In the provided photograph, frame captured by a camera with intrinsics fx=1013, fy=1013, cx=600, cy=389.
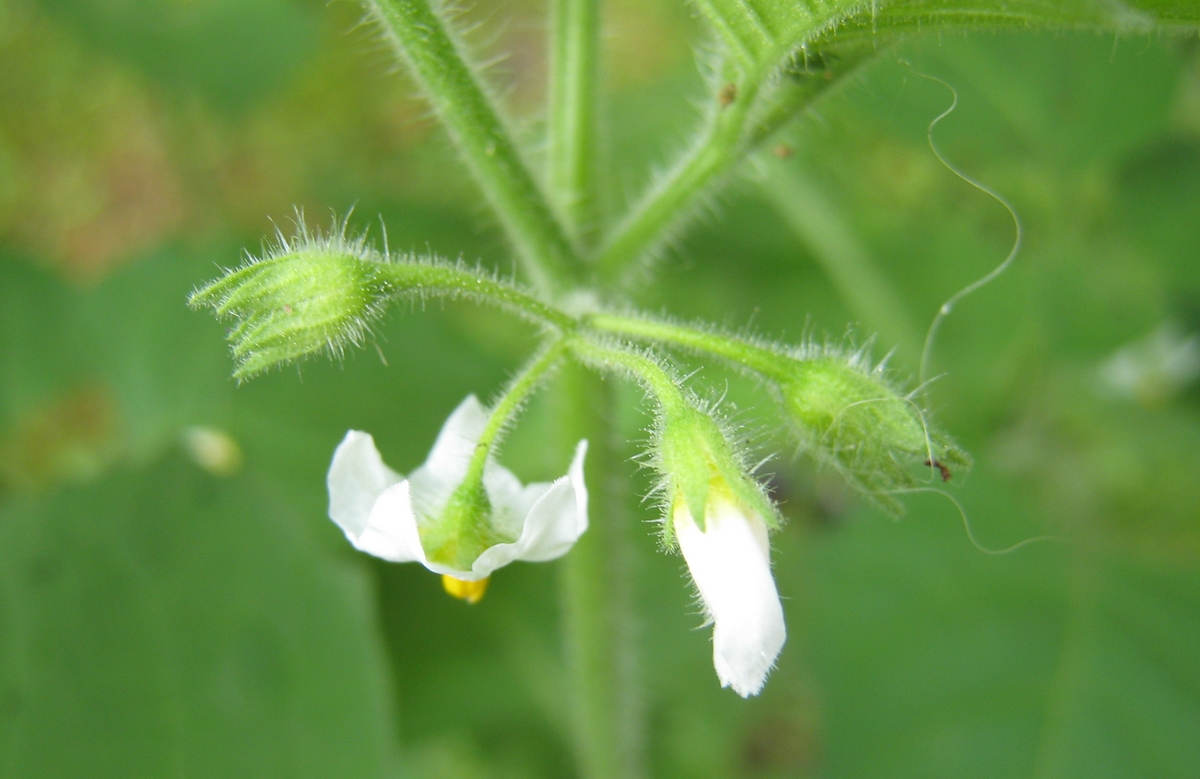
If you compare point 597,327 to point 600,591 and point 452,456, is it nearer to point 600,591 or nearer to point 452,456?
point 452,456

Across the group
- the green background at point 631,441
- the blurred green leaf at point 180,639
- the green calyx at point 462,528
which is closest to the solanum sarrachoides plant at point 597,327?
the green calyx at point 462,528

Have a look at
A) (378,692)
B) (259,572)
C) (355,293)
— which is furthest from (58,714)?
(355,293)

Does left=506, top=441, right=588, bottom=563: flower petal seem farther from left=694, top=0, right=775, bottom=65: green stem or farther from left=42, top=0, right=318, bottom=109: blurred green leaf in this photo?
left=42, top=0, right=318, bottom=109: blurred green leaf

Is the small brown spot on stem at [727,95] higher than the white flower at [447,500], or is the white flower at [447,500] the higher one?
the small brown spot on stem at [727,95]

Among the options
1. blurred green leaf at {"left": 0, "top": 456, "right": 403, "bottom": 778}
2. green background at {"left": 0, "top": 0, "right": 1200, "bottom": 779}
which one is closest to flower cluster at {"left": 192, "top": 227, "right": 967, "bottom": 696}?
green background at {"left": 0, "top": 0, "right": 1200, "bottom": 779}

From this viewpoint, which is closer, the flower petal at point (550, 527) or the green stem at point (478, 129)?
the flower petal at point (550, 527)

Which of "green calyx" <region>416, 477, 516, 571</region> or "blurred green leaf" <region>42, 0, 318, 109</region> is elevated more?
"blurred green leaf" <region>42, 0, 318, 109</region>

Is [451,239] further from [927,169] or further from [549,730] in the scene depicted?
[927,169]

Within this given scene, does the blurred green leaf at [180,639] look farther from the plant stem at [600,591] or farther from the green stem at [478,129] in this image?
the green stem at [478,129]
